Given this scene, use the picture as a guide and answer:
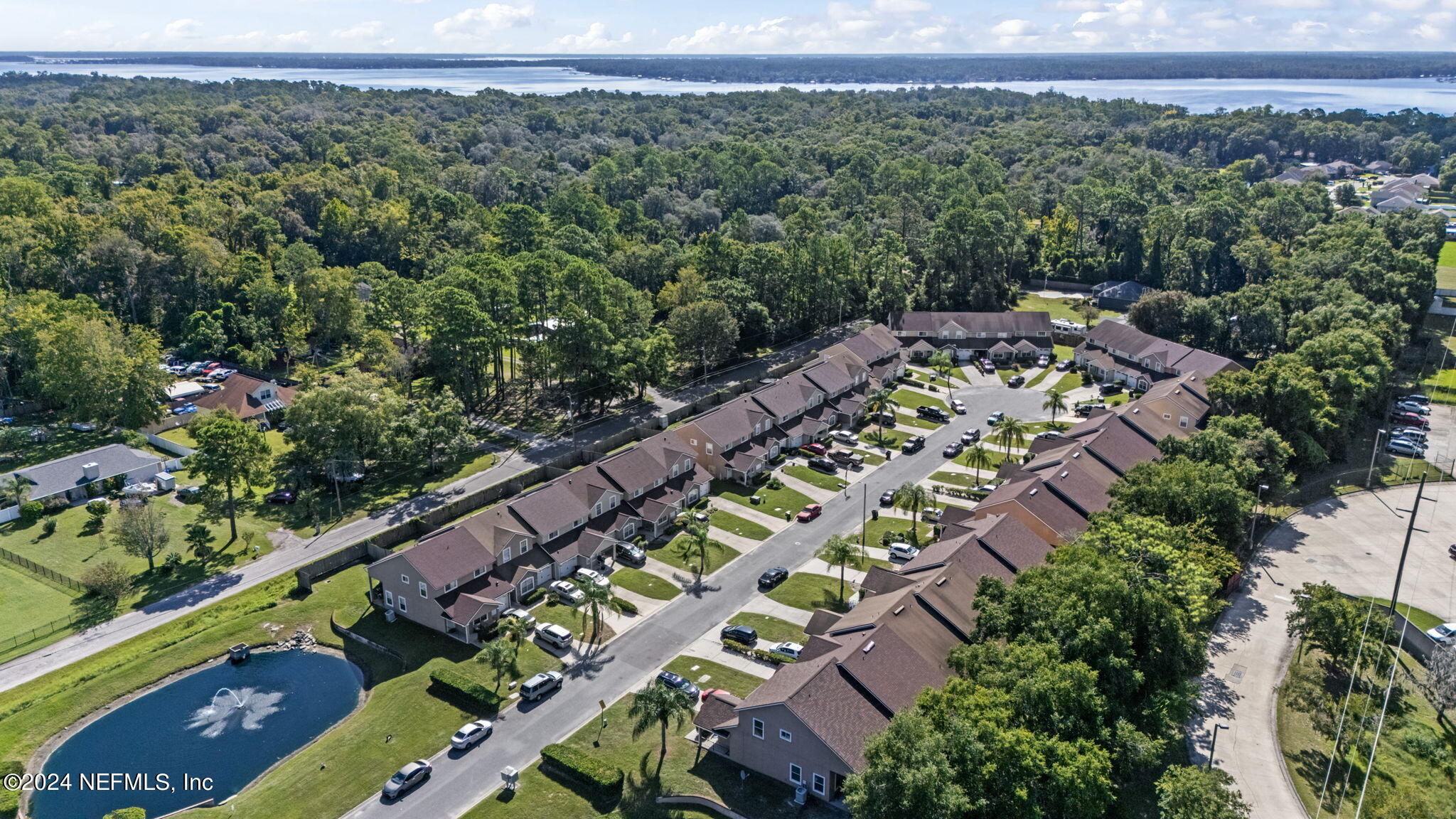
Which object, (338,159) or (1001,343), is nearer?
(1001,343)

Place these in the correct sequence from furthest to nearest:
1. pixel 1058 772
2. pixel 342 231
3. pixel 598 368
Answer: pixel 342 231 < pixel 598 368 < pixel 1058 772

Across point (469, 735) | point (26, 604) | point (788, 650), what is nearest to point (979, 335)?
point (788, 650)

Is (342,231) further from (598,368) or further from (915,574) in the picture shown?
(915,574)

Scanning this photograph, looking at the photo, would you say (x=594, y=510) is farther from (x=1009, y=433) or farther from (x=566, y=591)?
(x=1009, y=433)

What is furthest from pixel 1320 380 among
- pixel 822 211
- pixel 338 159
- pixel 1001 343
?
pixel 338 159

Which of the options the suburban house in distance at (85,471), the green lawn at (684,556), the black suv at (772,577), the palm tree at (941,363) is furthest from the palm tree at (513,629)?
the palm tree at (941,363)

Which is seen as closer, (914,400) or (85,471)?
(85,471)

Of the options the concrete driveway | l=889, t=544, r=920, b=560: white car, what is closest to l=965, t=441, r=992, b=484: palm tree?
l=889, t=544, r=920, b=560: white car

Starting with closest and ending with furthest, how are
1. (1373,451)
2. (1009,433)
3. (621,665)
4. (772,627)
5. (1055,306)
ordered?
1. (621,665)
2. (772,627)
3. (1009,433)
4. (1373,451)
5. (1055,306)
